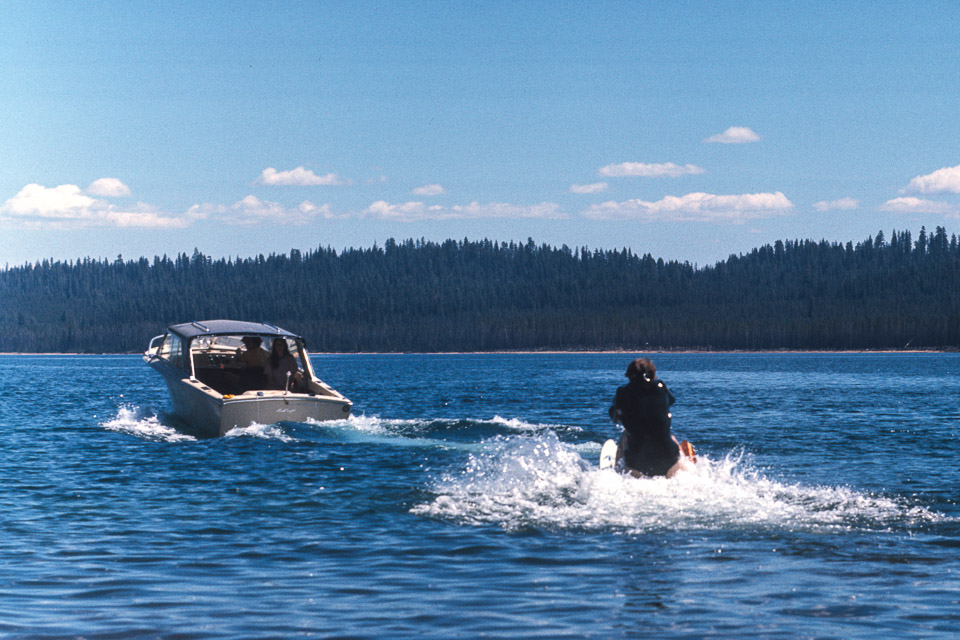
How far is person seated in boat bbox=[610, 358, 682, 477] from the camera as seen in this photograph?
15.0m

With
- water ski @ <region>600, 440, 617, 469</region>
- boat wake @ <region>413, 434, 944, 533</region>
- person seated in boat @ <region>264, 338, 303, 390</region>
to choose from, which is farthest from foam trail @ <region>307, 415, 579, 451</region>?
water ski @ <region>600, 440, 617, 469</region>

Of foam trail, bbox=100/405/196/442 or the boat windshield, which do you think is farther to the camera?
the boat windshield

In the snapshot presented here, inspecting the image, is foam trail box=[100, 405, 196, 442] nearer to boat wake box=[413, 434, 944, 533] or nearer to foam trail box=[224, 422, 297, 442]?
foam trail box=[224, 422, 297, 442]

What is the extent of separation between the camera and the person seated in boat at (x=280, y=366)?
2853cm

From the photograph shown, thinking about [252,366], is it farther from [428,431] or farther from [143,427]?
[428,431]

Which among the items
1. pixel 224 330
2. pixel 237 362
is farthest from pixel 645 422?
pixel 237 362

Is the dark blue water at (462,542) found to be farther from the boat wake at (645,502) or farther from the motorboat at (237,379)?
the motorboat at (237,379)

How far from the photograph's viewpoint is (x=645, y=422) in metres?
15.2

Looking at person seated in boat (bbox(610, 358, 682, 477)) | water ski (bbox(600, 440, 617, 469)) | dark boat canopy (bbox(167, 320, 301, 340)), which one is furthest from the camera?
dark boat canopy (bbox(167, 320, 301, 340))

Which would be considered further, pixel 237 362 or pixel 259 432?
pixel 237 362

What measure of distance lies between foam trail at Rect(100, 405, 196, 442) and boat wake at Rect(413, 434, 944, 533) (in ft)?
40.5

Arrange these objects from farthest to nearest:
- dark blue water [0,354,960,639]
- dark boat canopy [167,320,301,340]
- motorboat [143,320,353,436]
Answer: dark boat canopy [167,320,301,340]
motorboat [143,320,353,436]
dark blue water [0,354,960,639]

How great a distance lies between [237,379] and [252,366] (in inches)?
65.1

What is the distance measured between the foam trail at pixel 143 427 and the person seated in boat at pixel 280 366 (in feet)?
8.58
